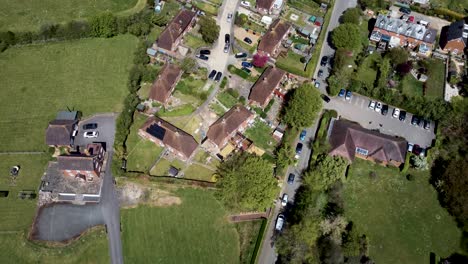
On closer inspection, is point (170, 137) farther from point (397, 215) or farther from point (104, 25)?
point (397, 215)

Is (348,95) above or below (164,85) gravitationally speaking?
above

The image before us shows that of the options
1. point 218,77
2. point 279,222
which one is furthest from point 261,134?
point 279,222

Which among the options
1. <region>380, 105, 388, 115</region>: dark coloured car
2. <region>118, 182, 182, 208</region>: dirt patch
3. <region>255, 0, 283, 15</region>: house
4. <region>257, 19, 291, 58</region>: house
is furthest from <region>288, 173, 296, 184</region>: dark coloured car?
<region>255, 0, 283, 15</region>: house

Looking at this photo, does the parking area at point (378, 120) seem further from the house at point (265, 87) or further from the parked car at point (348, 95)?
the house at point (265, 87)

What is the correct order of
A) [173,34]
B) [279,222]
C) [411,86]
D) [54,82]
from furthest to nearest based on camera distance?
[173,34] < [411,86] < [54,82] < [279,222]

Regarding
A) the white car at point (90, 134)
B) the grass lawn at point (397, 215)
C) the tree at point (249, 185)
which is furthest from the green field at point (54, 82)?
the grass lawn at point (397, 215)

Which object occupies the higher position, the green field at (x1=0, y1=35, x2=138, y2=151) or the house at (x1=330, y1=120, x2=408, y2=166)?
the house at (x1=330, y1=120, x2=408, y2=166)

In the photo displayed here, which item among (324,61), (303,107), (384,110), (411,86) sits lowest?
(384,110)

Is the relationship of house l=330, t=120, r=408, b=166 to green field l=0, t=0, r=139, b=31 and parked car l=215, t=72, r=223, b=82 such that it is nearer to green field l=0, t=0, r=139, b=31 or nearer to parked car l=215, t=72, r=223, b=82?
parked car l=215, t=72, r=223, b=82
